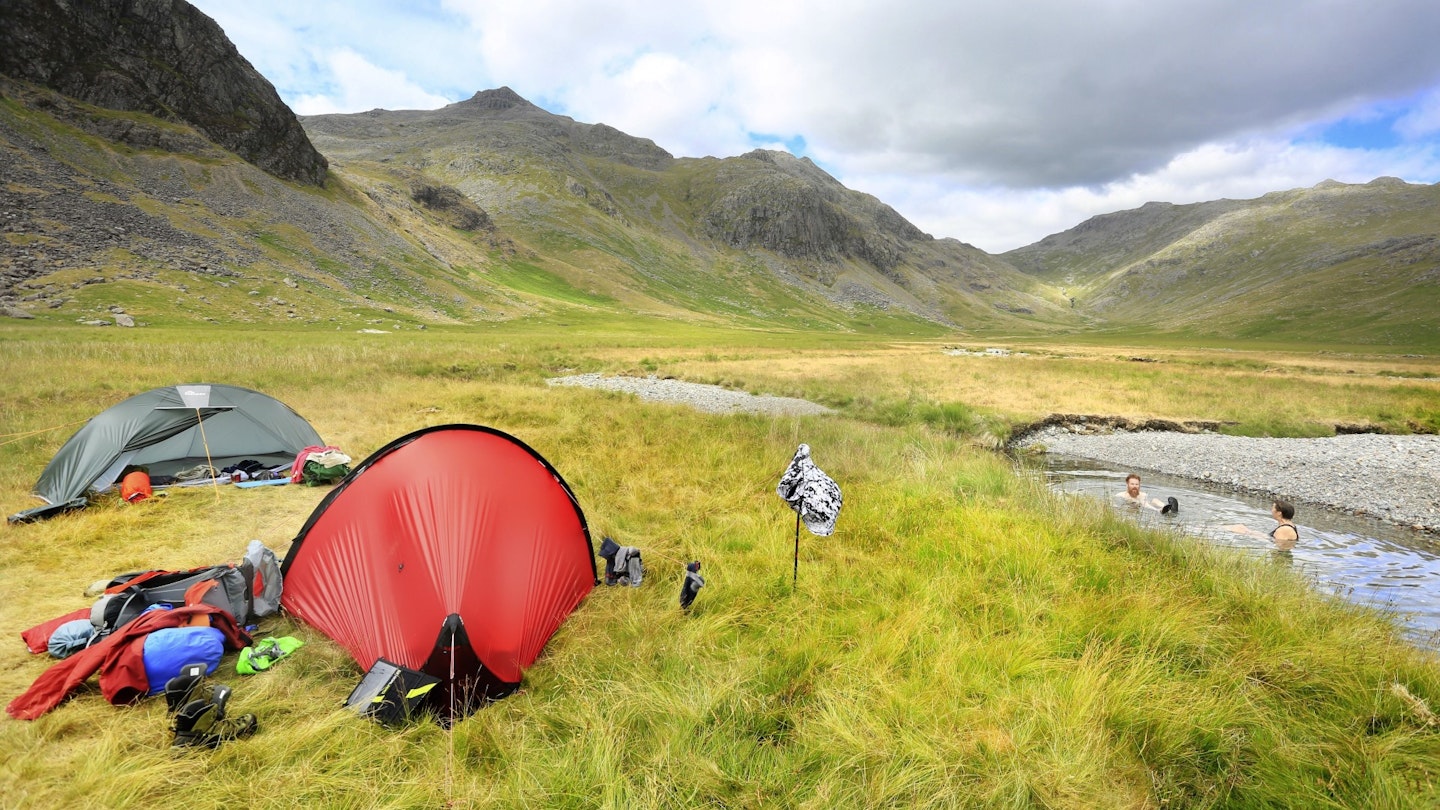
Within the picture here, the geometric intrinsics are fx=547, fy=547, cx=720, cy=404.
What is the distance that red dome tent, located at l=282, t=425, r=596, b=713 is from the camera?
16.1ft

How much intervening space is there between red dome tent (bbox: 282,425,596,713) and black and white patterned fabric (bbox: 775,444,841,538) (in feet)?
8.65

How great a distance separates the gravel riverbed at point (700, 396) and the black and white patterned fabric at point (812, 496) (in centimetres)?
1283

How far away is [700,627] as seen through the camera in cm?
544

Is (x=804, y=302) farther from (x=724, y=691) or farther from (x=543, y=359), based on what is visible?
(x=724, y=691)

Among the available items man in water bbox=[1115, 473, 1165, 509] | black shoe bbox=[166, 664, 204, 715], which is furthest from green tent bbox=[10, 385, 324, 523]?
man in water bbox=[1115, 473, 1165, 509]

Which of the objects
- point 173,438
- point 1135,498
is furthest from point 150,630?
point 1135,498

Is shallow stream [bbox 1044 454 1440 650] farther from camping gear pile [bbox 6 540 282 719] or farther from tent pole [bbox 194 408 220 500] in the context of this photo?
tent pole [bbox 194 408 220 500]

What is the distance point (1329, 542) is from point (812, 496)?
12841 millimetres

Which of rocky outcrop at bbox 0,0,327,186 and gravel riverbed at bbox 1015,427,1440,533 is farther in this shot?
rocky outcrop at bbox 0,0,327,186

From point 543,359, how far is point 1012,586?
112 feet

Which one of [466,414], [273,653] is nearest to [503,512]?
[273,653]

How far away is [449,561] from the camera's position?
17.5 ft

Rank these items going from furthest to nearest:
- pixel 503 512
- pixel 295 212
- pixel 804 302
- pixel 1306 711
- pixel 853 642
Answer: pixel 804 302 → pixel 295 212 → pixel 503 512 → pixel 853 642 → pixel 1306 711

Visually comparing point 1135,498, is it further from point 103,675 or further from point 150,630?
point 103,675
